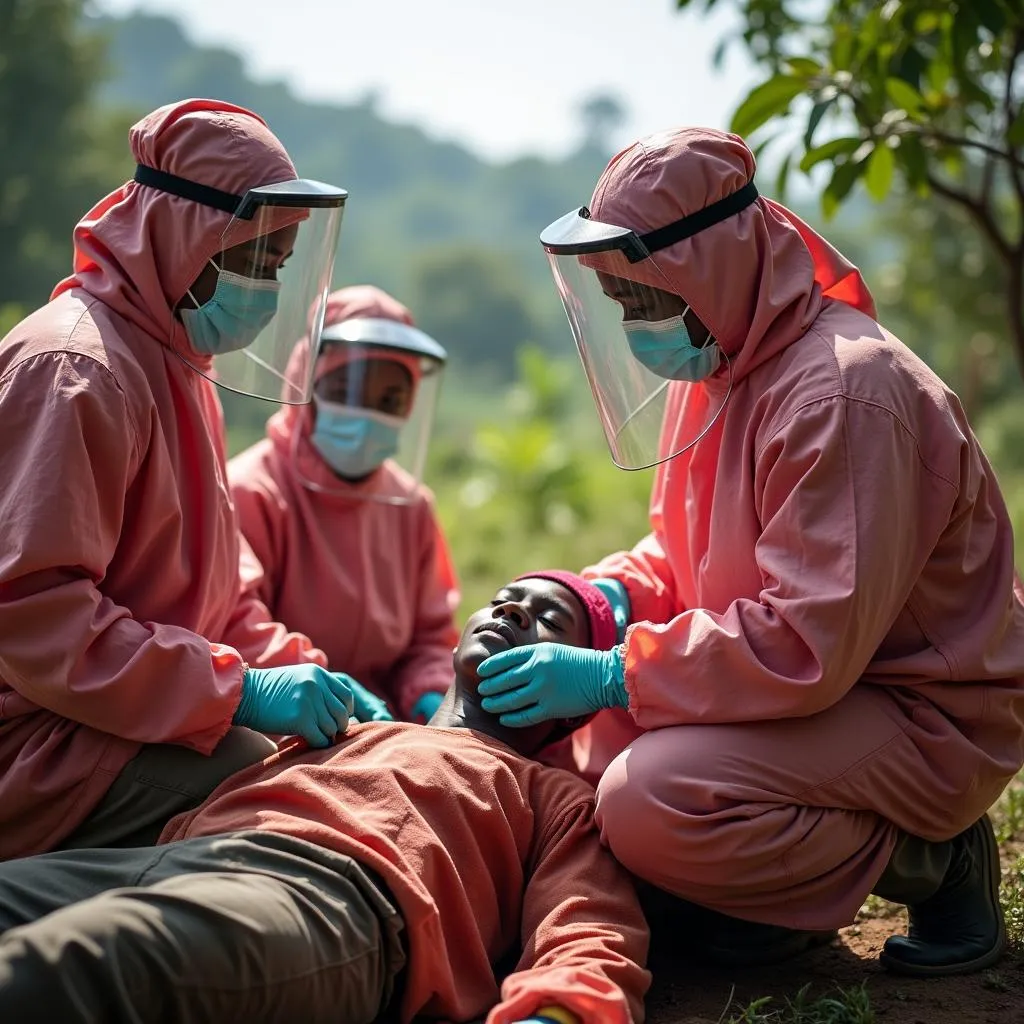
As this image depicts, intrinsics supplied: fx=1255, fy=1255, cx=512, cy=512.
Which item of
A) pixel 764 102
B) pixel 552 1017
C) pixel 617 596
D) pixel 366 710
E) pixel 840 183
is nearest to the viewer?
pixel 552 1017

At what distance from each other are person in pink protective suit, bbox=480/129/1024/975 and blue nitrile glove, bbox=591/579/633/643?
34 centimetres

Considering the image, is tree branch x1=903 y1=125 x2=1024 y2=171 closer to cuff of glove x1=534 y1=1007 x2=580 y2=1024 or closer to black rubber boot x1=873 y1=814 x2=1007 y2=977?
black rubber boot x1=873 y1=814 x2=1007 y2=977

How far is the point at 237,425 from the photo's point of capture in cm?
4875

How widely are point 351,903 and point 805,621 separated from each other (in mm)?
1102

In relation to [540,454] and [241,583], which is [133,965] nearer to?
[241,583]

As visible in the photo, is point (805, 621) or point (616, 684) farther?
point (616, 684)

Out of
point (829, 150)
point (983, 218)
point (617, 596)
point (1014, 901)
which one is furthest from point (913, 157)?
point (1014, 901)

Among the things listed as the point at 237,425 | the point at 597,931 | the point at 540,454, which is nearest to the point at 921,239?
the point at 540,454

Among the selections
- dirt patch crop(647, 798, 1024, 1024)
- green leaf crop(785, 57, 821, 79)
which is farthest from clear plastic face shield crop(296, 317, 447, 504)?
dirt patch crop(647, 798, 1024, 1024)

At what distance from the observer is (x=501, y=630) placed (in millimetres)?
3213

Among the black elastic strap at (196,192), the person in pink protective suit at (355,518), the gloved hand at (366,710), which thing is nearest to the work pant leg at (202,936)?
the gloved hand at (366,710)

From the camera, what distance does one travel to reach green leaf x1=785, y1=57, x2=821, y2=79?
3.88 meters

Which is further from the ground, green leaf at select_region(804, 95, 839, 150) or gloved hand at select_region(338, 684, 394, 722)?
green leaf at select_region(804, 95, 839, 150)

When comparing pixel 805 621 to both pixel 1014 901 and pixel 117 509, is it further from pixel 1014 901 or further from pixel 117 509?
pixel 117 509
